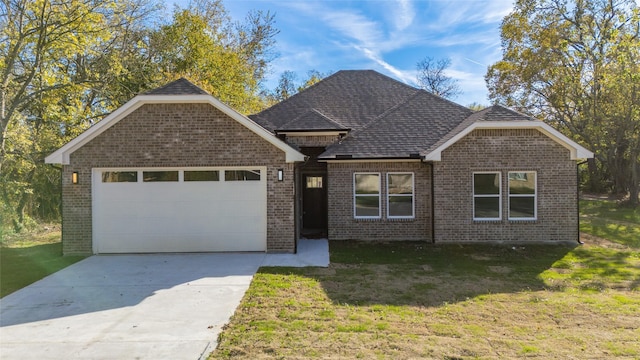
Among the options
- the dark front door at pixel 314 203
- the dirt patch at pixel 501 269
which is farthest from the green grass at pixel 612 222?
the dark front door at pixel 314 203

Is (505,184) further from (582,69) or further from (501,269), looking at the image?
(582,69)

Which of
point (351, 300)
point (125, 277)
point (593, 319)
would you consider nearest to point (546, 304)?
point (593, 319)

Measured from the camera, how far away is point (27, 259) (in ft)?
35.6

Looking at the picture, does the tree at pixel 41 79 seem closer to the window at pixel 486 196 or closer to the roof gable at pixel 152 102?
the roof gable at pixel 152 102

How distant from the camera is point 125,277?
28.7ft

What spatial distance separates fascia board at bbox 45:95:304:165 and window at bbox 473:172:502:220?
609cm

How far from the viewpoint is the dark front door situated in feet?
49.1

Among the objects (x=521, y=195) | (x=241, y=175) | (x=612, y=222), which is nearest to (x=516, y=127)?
(x=521, y=195)

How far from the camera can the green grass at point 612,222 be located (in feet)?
46.1

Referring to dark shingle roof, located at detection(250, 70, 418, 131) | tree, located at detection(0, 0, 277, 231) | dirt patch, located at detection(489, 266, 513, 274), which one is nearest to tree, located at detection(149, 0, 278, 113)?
tree, located at detection(0, 0, 277, 231)

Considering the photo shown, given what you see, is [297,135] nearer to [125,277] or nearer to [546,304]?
[125,277]

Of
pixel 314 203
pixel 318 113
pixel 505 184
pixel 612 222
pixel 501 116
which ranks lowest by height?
pixel 612 222

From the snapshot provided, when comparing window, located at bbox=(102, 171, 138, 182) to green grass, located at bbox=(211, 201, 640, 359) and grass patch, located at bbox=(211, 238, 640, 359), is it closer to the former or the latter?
grass patch, located at bbox=(211, 238, 640, 359)

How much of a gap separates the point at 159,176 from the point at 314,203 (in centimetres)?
612
